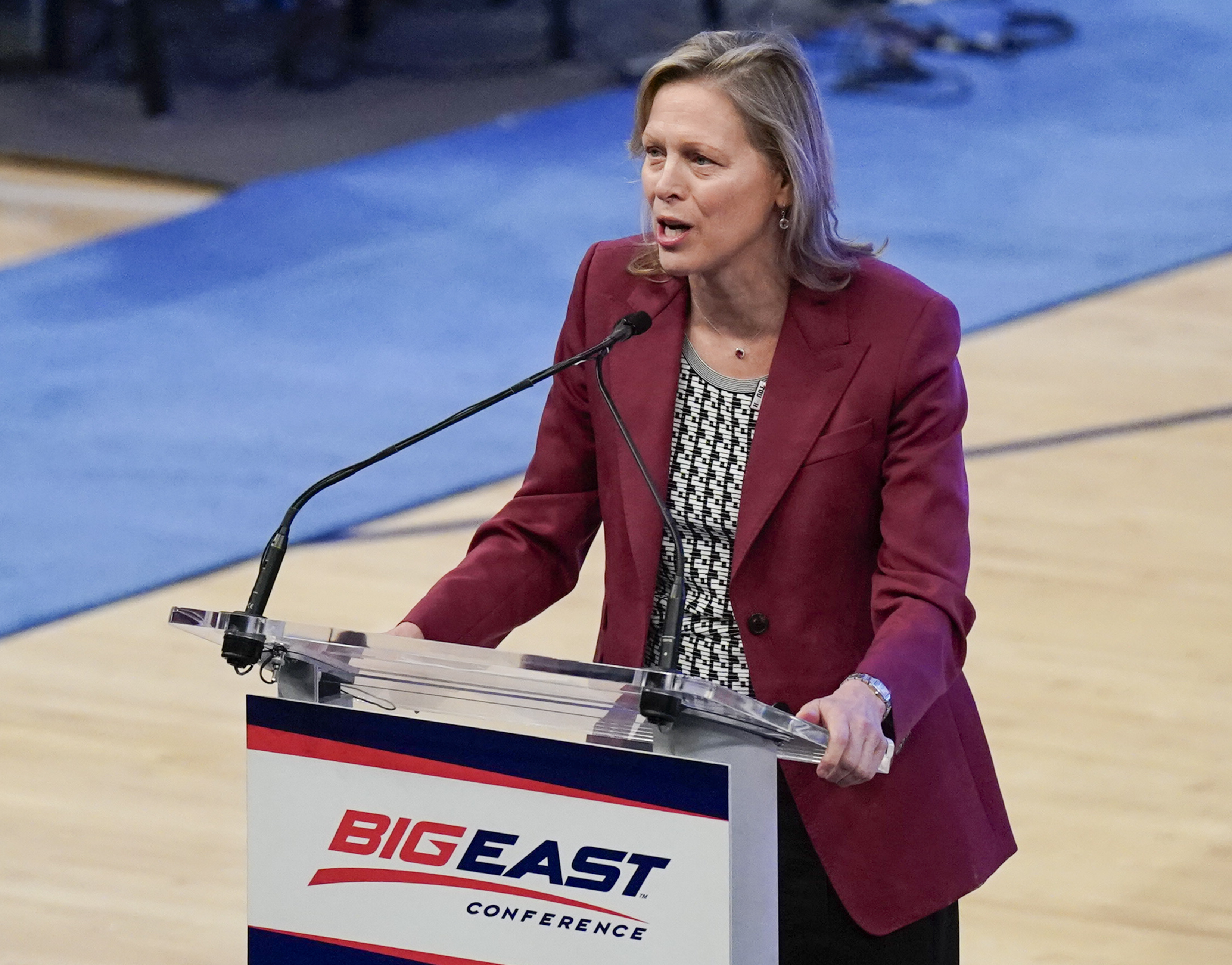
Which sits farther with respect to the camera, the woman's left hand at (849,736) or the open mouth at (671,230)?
the open mouth at (671,230)

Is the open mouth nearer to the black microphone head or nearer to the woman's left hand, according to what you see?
the black microphone head

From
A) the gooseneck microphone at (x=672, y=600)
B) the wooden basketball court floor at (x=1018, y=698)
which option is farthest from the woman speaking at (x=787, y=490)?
the wooden basketball court floor at (x=1018, y=698)

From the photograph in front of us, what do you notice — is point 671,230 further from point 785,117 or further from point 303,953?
point 303,953

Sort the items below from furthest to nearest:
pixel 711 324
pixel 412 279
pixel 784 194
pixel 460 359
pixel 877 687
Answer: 1. pixel 412 279
2. pixel 460 359
3. pixel 711 324
4. pixel 784 194
5. pixel 877 687

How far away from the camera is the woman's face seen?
188 cm

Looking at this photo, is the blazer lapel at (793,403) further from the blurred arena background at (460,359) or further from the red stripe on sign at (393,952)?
the blurred arena background at (460,359)

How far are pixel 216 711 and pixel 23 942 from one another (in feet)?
2.60

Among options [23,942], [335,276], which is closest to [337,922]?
[23,942]

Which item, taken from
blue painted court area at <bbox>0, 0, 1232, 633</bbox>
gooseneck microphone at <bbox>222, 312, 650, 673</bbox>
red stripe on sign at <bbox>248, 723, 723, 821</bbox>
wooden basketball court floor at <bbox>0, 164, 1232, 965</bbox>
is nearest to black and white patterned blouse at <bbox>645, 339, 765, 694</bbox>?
gooseneck microphone at <bbox>222, 312, 650, 673</bbox>

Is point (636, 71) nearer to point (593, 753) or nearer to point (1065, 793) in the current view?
point (1065, 793)

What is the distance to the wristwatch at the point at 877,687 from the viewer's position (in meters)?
1.80

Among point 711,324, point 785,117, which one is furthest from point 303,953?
point 785,117

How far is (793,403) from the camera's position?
1.96 m

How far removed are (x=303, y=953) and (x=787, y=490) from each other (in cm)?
62
